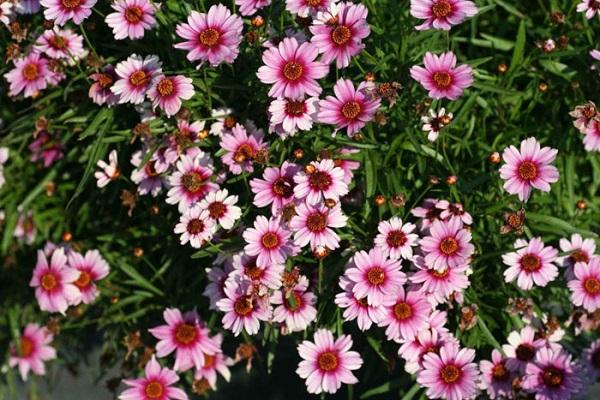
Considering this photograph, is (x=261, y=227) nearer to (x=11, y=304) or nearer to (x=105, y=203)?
(x=105, y=203)

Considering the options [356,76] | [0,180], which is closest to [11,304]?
[0,180]

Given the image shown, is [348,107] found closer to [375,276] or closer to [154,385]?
[375,276]

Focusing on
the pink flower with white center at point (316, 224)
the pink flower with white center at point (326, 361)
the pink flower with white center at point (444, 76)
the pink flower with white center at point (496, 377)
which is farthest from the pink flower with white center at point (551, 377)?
the pink flower with white center at point (444, 76)

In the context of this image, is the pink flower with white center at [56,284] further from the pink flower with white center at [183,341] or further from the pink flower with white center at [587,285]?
the pink flower with white center at [587,285]

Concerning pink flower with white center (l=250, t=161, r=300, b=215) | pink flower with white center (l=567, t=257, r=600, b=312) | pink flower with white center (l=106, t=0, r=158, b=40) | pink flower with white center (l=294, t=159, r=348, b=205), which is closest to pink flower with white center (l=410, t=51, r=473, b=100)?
pink flower with white center (l=294, t=159, r=348, b=205)

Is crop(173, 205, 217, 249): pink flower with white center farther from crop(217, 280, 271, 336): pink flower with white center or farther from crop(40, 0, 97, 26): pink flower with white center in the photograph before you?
crop(40, 0, 97, 26): pink flower with white center

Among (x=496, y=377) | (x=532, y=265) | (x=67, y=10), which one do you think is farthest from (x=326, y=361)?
(x=67, y=10)
